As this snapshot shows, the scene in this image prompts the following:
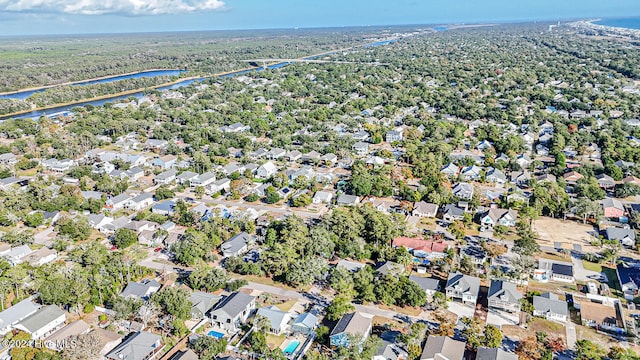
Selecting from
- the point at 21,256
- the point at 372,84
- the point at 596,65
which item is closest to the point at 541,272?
the point at 21,256

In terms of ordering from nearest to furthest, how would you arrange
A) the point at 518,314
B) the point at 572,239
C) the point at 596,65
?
1. the point at 518,314
2. the point at 572,239
3. the point at 596,65

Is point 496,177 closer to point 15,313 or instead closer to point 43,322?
point 43,322

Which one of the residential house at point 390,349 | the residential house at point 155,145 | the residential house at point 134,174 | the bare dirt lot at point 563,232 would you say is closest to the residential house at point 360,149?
the bare dirt lot at point 563,232

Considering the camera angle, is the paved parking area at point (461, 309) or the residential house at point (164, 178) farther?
the residential house at point (164, 178)

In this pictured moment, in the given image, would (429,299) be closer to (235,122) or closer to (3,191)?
(3,191)

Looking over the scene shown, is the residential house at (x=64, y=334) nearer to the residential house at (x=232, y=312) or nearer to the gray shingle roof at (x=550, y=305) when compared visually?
the residential house at (x=232, y=312)

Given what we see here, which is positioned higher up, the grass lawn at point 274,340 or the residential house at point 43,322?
the residential house at point 43,322

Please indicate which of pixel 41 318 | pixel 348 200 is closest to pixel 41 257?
pixel 41 318
